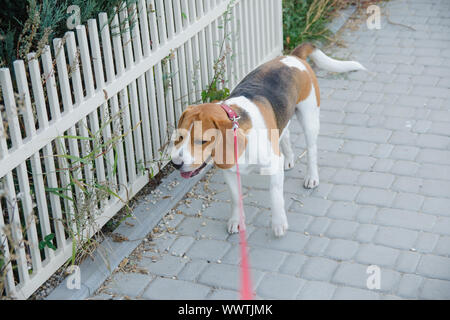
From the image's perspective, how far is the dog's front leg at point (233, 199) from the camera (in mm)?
5312

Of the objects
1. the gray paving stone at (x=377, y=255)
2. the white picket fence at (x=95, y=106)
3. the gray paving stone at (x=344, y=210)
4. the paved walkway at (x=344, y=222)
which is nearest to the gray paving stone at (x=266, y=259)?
the paved walkway at (x=344, y=222)

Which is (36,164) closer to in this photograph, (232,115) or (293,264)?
(232,115)

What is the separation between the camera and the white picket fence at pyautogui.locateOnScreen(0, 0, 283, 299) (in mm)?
4527

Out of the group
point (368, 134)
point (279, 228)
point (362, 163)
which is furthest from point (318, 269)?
point (368, 134)

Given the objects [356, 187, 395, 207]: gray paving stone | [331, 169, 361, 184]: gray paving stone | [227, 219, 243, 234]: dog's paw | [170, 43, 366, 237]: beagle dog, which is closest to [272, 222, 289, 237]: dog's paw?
[170, 43, 366, 237]: beagle dog

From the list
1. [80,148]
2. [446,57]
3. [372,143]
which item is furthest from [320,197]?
[446,57]

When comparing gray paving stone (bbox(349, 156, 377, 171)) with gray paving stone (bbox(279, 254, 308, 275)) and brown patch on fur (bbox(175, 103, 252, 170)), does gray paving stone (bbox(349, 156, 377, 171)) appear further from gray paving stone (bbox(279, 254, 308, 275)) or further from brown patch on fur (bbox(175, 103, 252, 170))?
brown patch on fur (bbox(175, 103, 252, 170))

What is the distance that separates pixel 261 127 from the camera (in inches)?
199

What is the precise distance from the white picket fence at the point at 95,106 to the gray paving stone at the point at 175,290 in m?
0.71

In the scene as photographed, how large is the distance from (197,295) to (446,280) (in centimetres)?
170

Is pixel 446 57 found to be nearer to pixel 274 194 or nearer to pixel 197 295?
pixel 274 194

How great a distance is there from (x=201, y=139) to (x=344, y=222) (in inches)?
60.8

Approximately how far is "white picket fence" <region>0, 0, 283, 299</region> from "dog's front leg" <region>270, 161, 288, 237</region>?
3.84 ft

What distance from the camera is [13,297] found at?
458 cm
